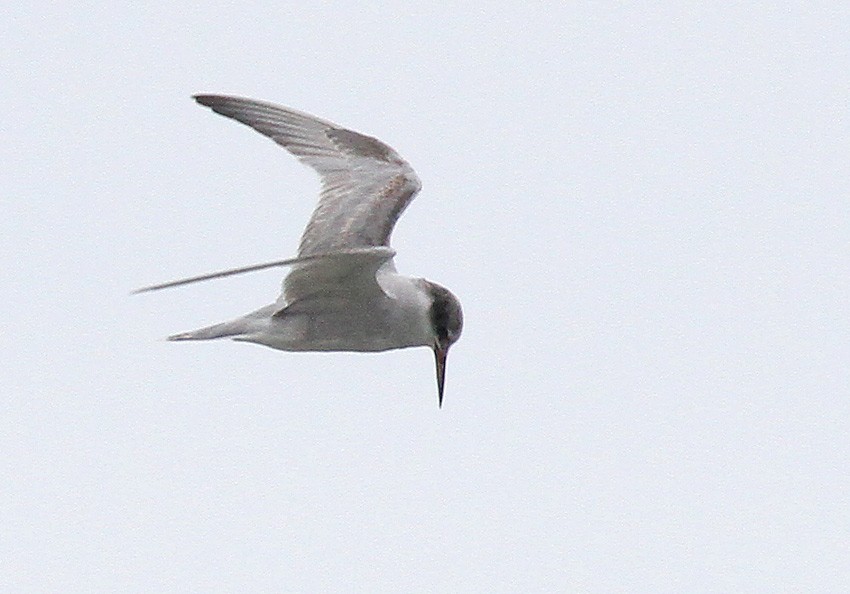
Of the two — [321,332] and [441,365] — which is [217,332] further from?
[441,365]

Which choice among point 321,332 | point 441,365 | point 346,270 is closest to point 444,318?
point 441,365

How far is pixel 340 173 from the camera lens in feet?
42.4

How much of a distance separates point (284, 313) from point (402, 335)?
0.85 m

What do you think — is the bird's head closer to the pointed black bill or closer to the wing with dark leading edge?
the pointed black bill

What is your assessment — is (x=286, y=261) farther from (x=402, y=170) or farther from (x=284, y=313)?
(x=402, y=170)

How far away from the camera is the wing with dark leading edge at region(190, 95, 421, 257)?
12.3 meters

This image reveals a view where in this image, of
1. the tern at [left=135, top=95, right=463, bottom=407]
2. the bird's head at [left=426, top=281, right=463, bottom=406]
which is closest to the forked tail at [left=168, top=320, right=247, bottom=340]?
the tern at [left=135, top=95, right=463, bottom=407]

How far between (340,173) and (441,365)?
5.26 feet

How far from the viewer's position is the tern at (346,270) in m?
11.3

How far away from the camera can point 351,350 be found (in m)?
11.9

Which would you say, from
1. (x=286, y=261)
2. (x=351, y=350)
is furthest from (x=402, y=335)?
(x=286, y=261)

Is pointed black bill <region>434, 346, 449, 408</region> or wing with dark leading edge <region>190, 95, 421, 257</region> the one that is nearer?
wing with dark leading edge <region>190, 95, 421, 257</region>

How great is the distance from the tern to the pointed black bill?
10 mm

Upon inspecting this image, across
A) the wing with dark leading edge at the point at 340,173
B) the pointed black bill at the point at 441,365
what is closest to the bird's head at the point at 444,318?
the pointed black bill at the point at 441,365
